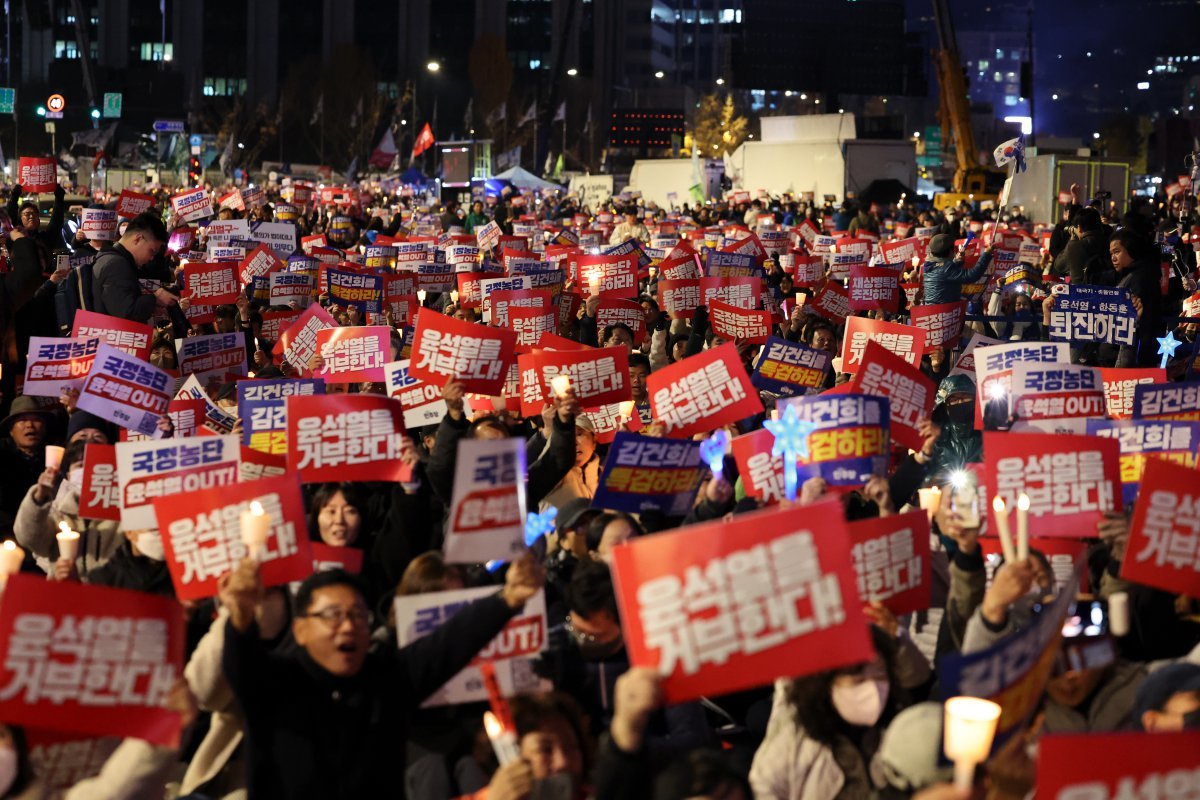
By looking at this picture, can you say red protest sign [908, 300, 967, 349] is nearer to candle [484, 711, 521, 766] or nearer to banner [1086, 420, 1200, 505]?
banner [1086, 420, 1200, 505]

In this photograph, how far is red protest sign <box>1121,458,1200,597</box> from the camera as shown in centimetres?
557

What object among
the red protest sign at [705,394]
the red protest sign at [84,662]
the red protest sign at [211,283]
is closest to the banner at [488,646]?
the red protest sign at [84,662]

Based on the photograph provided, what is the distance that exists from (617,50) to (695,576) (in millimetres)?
125518

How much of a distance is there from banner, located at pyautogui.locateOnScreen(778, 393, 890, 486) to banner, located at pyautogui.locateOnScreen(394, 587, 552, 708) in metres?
2.30

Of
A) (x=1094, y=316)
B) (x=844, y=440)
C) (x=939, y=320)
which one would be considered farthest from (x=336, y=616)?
(x=939, y=320)

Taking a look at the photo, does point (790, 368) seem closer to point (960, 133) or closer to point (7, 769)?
point (7, 769)

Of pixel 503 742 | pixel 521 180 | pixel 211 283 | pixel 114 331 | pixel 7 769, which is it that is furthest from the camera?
pixel 521 180

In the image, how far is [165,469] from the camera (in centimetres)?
643

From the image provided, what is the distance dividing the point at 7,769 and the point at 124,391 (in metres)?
4.92

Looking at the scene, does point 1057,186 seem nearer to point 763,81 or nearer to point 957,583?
point 763,81

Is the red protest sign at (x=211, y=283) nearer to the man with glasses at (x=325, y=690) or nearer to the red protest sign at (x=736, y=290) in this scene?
the red protest sign at (x=736, y=290)

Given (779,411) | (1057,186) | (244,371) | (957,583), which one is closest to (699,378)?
(779,411)

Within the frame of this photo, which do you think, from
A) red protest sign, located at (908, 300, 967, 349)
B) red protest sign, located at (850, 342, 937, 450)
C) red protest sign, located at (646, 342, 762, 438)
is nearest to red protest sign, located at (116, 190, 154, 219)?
red protest sign, located at (908, 300, 967, 349)

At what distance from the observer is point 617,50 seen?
126875 mm
